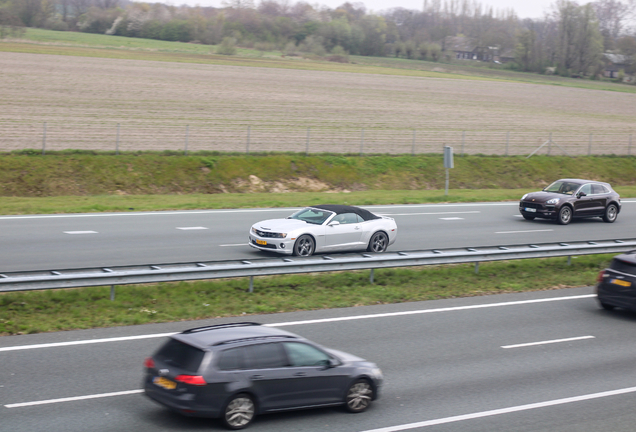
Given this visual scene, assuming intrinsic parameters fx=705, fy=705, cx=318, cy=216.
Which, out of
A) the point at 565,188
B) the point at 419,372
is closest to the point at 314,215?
the point at 419,372

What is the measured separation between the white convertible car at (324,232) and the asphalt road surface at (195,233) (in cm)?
61

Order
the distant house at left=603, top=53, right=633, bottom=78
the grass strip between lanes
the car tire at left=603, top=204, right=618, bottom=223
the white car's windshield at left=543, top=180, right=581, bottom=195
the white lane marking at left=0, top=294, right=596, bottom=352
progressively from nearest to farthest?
the white lane marking at left=0, top=294, right=596, bottom=352 → the grass strip between lanes → the white car's windshield at left=543, top=180, right=581, bottom=195 → the car tire at left=603, top=204, right=618, bottom=223 → the distant house at left=603, top=53, right=633, bottom=78

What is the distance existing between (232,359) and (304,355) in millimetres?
946

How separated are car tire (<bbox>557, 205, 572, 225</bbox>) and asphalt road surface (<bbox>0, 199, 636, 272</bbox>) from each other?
0.87ft

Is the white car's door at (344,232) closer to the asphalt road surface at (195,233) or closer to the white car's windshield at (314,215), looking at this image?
the white car's windshield at (314,215)

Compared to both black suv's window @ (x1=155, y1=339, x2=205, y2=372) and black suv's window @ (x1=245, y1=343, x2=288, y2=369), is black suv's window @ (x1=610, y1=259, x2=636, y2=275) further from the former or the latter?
black suv's window @ (x1=155, y1=339, x2=205, y2=372)

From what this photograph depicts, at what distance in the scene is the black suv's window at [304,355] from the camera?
8117mm

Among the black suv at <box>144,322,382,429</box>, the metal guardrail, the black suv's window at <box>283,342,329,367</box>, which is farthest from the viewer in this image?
the metal guardrail

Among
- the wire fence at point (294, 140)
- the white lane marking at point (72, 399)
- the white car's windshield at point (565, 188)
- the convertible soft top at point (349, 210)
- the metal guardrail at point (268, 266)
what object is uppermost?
the wire fence at point (294, 140)

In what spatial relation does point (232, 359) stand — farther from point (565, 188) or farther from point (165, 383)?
point (565, 188)

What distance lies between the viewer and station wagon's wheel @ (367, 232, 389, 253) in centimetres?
1825

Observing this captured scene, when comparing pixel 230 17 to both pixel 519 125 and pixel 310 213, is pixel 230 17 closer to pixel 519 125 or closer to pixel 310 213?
pixel 519 125

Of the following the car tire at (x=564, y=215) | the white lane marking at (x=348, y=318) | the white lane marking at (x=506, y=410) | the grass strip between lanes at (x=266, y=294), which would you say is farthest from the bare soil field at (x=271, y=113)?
the white lane marking at (x=506, y=410)

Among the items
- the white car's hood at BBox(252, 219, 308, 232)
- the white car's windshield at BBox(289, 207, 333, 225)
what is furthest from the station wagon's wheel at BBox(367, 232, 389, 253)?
the white car's hood at BBox(252, 219, 308, 232)
